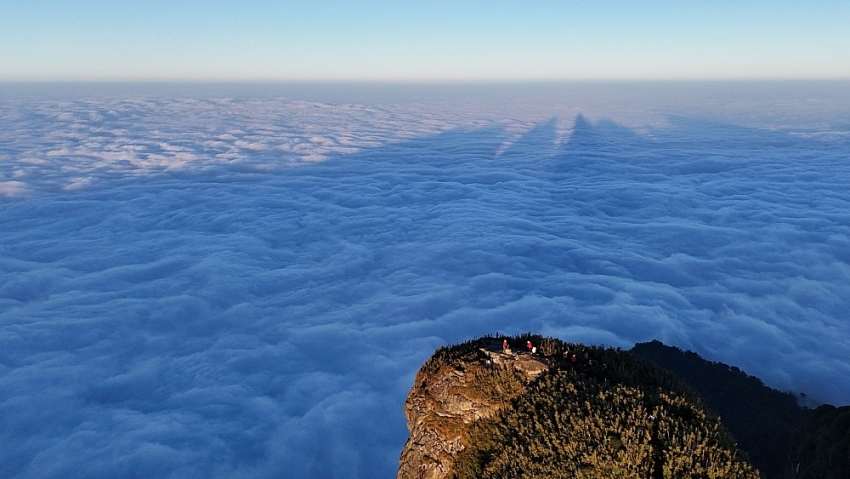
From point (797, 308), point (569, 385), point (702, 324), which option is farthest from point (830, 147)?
point (569, 385)

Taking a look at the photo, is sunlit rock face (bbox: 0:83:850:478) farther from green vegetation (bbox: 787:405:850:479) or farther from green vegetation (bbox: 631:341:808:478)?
green vegetation (bbox: 787:405:850:479)

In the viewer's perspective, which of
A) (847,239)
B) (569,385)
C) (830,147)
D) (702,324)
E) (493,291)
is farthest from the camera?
(830,147)

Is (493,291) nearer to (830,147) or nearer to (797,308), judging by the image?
(797,308)

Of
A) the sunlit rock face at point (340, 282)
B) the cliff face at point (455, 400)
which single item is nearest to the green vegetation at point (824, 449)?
the cliff face at point (455, 400)

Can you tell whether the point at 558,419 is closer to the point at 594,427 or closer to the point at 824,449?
the point at 594,427

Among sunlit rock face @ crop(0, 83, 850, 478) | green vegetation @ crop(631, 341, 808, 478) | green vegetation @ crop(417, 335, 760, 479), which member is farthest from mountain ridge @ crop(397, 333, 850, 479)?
sunlit rock face @ crop(0, 83, 850, 478)

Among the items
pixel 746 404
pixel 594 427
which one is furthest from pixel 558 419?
pixel 746 404
